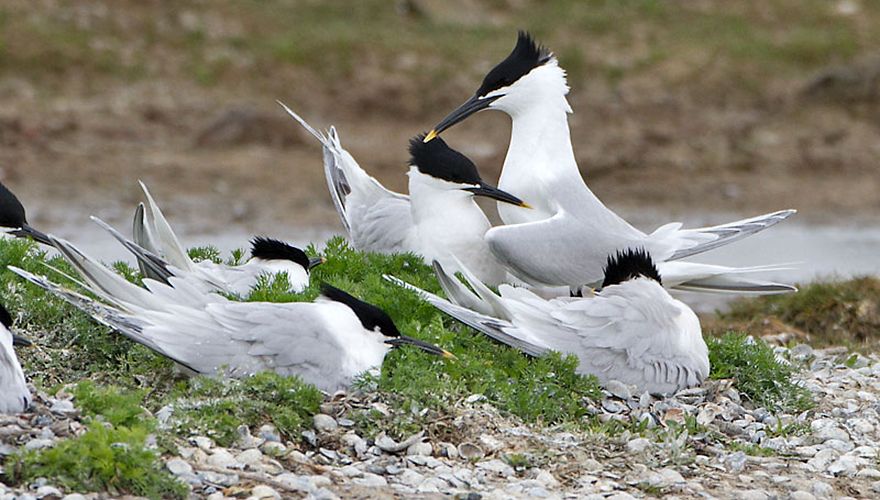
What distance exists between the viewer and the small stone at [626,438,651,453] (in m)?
6.50

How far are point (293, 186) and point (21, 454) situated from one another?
1186cm

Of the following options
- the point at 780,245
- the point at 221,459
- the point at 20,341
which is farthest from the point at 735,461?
the point at 780,245

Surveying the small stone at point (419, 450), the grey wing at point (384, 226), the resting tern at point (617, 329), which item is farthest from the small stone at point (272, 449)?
the grey wing at point (384, 226)

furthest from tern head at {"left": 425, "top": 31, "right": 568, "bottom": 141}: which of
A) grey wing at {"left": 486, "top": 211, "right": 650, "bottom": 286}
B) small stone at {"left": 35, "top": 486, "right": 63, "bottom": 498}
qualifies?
small stone at {"left": 35, "top": 486, "right": 63, "bottom": 498}

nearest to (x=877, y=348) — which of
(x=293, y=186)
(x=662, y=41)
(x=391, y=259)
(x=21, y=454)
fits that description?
(x=391, y=259)

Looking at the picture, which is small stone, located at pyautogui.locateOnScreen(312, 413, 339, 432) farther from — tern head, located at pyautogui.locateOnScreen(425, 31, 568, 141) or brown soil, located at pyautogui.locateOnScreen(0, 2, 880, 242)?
brown soil, located at pyautogui.locateOnScreen(0, 2, 880, 242)

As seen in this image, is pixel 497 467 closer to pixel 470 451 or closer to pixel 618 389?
pixel 470 451

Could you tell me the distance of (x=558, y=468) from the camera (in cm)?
624

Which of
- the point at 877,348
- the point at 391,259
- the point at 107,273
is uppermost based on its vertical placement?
the point at 877,348

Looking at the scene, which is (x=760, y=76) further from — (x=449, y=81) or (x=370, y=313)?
(x=370, y=313)

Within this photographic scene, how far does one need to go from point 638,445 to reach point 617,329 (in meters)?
0.87

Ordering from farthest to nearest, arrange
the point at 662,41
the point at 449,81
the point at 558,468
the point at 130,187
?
the point at 662,41 → the point at 449,81 → the point at 130,187 → the point at 558,468

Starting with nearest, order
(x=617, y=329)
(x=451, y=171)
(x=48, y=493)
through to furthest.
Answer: (x=48, y=493)
(x=617, y=329)
(x=451, y=171)

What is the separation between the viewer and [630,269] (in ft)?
24.5
